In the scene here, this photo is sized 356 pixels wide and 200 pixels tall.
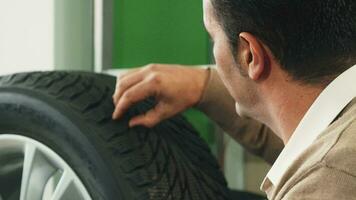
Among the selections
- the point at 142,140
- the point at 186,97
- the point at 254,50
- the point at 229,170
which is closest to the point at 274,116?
the point at 254,50

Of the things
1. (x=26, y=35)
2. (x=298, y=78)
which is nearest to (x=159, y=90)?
(x=298, y=78)

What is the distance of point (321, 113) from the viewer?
84cm

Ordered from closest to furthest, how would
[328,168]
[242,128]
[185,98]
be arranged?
[328,168]
[185,98]
[242,128]

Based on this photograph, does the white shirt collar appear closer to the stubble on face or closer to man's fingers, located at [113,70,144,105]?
the stubble on face

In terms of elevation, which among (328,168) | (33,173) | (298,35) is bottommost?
(33,173)

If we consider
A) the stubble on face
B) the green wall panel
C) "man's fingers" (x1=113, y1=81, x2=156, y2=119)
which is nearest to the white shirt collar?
the stubble on face

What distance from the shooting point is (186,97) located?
1454 mm

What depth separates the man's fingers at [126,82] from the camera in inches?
53.0

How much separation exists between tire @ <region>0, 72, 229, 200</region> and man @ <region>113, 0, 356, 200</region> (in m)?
0.29

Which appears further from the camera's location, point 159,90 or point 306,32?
point 159,90

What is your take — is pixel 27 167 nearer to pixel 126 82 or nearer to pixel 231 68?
pixel 126 82

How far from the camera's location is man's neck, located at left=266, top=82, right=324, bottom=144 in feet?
2.87

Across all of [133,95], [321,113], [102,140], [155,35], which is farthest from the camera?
[155,35]

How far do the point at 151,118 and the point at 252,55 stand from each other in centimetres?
49
